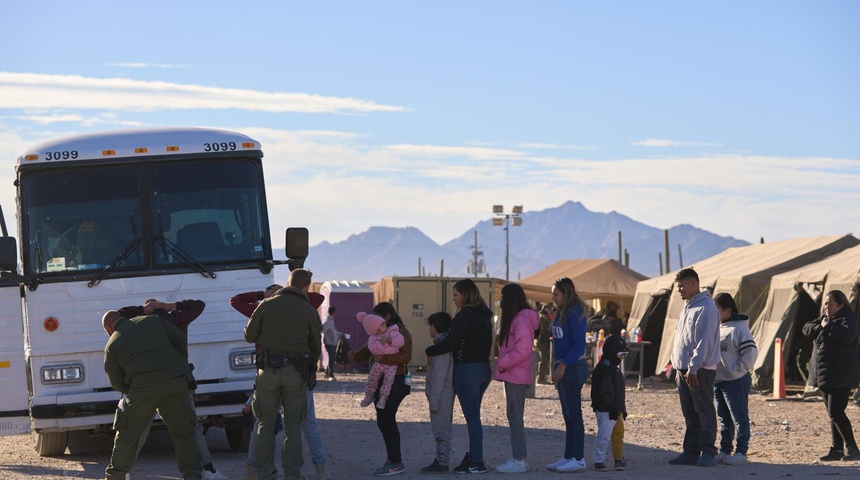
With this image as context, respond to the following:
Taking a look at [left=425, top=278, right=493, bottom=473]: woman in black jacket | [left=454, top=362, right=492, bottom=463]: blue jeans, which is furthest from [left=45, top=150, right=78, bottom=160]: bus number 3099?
[left=454, top=362, right=492, bottom=463]: blue jeans

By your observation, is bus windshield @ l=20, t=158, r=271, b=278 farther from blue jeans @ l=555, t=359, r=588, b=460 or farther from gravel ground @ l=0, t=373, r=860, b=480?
blue jeans @ l=555, t=359, r=588, b=460

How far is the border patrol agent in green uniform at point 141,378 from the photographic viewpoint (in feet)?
30.4

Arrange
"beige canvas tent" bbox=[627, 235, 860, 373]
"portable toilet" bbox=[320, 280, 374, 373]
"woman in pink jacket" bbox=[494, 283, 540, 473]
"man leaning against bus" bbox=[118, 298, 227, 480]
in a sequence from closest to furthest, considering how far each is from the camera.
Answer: "man leaning against bus" bbox=[118, 298, 227, 480]
"woman in pink jacket" bbox=[494, 283, 540, 473]
"beige canvas tent" bbox=[627, 235, 860, 373]
"portable toilet" bbox=[320, 280, 374, 373]

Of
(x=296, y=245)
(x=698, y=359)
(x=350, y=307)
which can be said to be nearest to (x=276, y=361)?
(x=296, y=245)

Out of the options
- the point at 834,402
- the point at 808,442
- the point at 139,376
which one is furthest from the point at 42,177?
the point at 808,442

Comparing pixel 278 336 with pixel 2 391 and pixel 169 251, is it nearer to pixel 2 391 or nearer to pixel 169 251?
pixel 169 251

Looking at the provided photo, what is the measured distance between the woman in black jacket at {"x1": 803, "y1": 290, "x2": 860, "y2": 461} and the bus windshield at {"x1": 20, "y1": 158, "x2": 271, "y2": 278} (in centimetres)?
545

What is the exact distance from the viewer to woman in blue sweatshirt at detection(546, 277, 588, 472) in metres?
10.8

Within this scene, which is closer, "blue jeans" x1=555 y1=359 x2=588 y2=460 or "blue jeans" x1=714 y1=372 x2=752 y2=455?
"blue jeans" x1=555 y1=359 x2=588 y2=460

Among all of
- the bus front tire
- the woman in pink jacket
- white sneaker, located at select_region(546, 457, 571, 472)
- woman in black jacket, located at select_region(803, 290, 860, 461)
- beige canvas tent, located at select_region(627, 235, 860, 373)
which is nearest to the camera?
the woman in pink jacket

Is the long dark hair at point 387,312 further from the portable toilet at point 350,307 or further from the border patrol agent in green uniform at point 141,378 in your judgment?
the portable toilet at point 350,307

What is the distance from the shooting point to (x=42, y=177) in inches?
449

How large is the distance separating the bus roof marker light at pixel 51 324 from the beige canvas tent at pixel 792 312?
1335 cm

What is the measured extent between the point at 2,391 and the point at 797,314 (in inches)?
568
